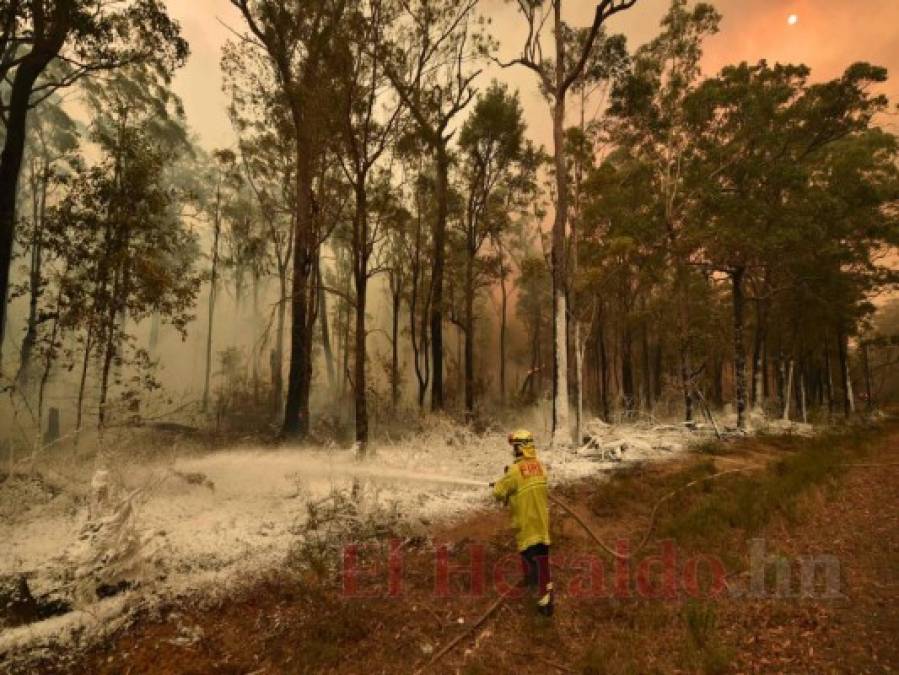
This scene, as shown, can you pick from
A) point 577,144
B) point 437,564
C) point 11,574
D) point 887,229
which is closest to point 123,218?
point 11,574

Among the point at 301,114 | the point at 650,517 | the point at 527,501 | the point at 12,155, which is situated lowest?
the point at 650,517

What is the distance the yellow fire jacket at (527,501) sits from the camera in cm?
576

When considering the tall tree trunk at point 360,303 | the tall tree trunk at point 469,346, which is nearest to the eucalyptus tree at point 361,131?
the tall tree trunk at point 360,303

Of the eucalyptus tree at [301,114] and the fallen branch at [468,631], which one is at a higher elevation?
the eucalyptus tree at [301,114]

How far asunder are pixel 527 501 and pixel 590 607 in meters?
1.64

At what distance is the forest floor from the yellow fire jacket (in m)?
0.97

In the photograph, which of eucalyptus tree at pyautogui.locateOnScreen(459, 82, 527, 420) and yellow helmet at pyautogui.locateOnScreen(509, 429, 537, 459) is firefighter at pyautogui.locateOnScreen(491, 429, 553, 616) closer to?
yellow helmet at pyautogui.locateOnScreen(509, 429, 537, 459)

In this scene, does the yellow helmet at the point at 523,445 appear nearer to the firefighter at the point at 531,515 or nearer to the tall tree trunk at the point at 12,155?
the firefighter at the point at 531,515

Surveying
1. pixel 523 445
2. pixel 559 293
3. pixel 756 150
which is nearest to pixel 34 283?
pixel 559 293

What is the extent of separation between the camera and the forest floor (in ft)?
16.3

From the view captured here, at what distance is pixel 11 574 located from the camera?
20.7 ft

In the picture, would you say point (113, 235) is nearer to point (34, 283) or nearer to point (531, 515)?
point (34, 283)

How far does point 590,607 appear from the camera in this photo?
6.02 m

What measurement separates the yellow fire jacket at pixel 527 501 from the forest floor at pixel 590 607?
3.19ft
